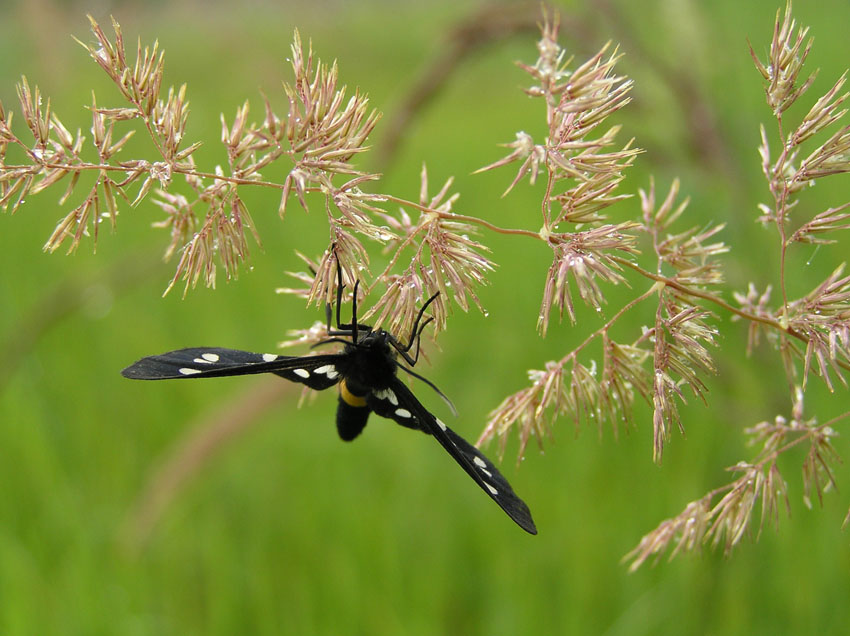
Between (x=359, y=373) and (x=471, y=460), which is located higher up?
(x=359, y=373)

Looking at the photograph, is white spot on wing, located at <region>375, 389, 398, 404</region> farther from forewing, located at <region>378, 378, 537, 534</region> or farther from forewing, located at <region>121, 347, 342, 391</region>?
forewing, located at <region>121, 347, 342, 391</region>

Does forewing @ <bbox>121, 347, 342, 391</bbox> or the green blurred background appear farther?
the green blurred background

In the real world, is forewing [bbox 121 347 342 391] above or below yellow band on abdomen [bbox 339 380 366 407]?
above

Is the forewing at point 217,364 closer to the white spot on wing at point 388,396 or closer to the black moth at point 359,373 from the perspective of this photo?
the black moth at point 359,373

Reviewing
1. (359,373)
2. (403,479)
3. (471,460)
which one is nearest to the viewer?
(471,460)

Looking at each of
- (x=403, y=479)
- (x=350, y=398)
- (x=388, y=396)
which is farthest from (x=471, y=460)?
(x=403, y=479)

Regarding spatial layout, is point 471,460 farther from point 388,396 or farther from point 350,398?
point 350,398

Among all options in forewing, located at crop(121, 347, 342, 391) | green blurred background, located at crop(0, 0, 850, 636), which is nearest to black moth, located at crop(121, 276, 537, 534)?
forewing, located at crop(121, 347, 342, 391)
